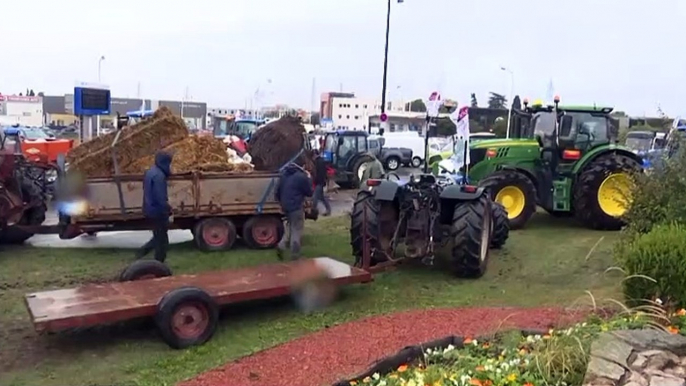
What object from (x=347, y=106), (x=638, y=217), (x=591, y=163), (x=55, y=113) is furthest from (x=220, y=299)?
(x=55, y=113)

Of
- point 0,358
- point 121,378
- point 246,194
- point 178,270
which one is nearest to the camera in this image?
point 121,378

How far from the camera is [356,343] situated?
7191mm

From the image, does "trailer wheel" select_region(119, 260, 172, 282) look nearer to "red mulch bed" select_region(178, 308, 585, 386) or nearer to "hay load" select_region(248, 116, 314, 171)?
"red mulch bed" select_region(178, 308, 585, 386)

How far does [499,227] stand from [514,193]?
2028 mm

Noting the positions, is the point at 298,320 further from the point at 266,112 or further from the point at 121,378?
the point at 266,112

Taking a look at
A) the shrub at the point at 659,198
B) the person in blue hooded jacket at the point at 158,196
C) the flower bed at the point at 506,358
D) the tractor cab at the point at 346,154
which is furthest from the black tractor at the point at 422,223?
the tractor cab at the point at 346,154

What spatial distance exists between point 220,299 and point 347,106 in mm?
76993

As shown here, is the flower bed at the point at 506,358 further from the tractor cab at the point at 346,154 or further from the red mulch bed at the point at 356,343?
the tractor cab at the point at 346,154

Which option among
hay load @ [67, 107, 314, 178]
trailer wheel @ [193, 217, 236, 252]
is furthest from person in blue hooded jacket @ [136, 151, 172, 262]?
hay load @ [67, 107, 314, 178]

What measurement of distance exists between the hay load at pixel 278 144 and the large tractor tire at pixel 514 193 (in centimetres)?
369

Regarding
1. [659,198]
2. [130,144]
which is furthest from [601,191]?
[130,144]

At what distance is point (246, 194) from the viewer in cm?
1244

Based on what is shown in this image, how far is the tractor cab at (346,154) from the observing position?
2436 centimetres

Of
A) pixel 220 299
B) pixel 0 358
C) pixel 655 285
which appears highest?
pixel 655 285
